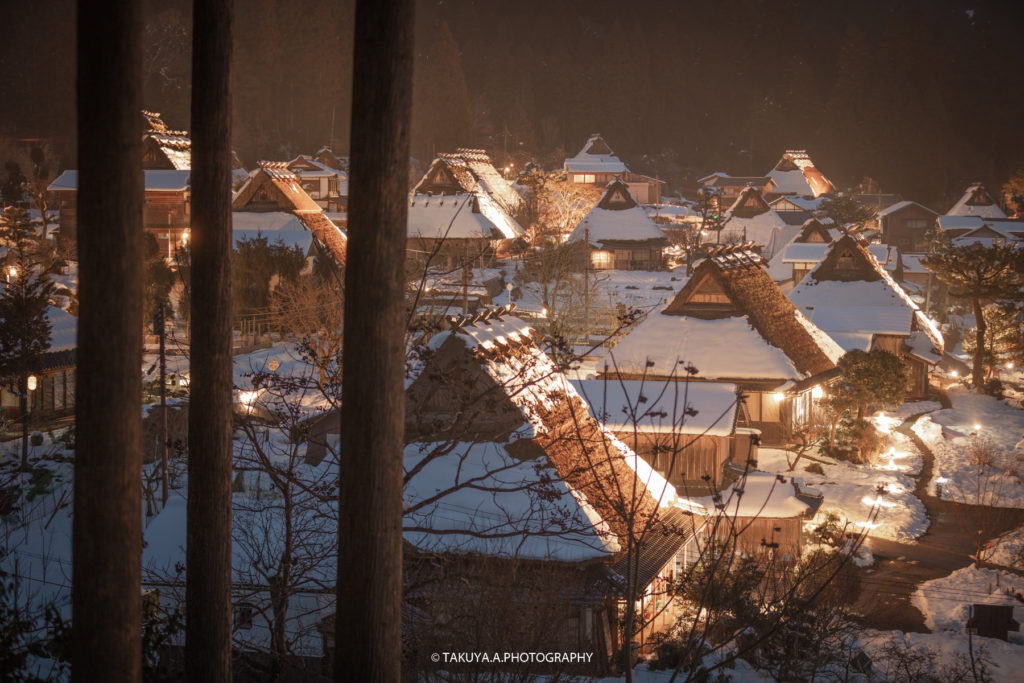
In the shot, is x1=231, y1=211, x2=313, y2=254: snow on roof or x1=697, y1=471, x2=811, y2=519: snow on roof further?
x1=231, y1=211, x2=313, y2=254: snow on roof

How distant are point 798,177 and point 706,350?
51023 millimetres

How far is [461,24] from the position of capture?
3693 inches

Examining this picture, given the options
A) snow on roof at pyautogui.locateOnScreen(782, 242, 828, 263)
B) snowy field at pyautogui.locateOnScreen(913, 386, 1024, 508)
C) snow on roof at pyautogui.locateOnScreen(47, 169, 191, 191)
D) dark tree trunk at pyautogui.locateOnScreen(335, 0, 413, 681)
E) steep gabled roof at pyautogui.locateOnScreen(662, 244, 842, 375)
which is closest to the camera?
dark tree trunk at pyautogui.locateOnScreen(335, 0, 413, 681)

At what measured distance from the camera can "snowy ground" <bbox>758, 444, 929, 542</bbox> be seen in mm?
17230

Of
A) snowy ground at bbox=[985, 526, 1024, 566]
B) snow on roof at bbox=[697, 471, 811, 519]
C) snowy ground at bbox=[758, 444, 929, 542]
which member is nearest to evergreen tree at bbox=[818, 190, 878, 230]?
snowy ground at bbox=[758, 444, 929, 542]

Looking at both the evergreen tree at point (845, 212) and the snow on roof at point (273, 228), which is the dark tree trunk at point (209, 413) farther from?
the evergreen tree at point (845, 212)

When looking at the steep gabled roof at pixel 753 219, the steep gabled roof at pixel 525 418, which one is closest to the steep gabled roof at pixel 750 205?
the steep gabled roof at pixel 753 219

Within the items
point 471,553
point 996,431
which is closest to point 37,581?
point 471,553

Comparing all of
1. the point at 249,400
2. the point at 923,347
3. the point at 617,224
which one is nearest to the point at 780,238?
the point at 617,224

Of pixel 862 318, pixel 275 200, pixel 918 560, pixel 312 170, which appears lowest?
pixel 918 560

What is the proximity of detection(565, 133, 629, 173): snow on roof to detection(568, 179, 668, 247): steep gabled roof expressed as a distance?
53.7 ft

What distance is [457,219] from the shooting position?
34.8 m

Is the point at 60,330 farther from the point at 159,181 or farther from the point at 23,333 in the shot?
the point at 159,181

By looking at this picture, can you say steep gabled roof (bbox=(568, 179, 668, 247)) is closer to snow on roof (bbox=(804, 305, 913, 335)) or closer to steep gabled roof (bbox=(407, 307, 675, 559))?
snow on roof (bbox=(804, 305, 913, 335))
